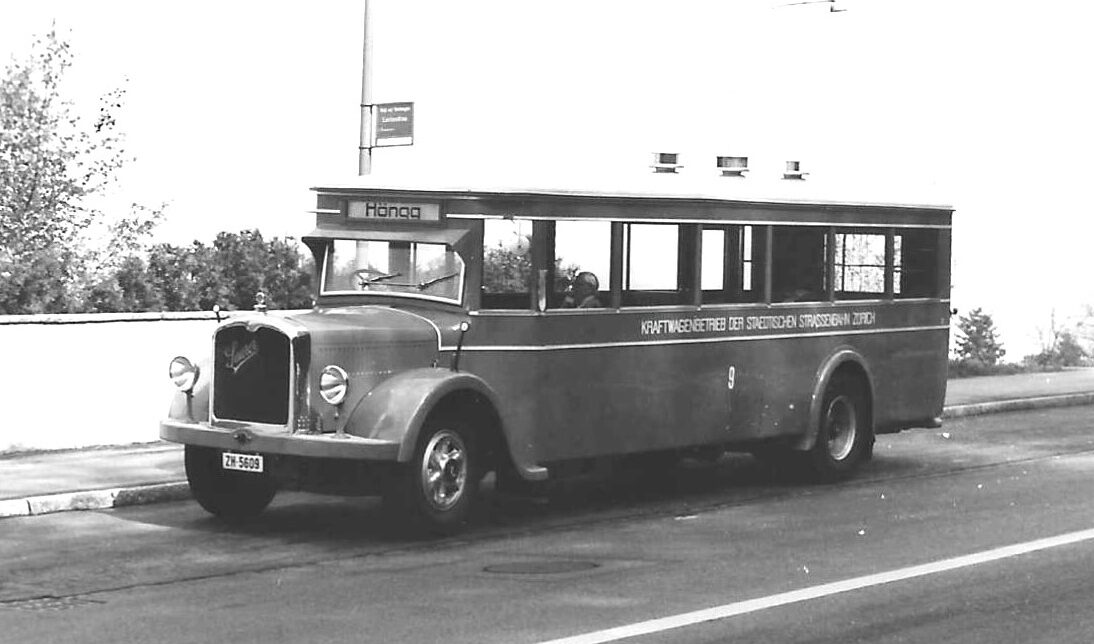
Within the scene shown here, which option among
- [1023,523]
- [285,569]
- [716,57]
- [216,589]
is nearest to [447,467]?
[285,569]

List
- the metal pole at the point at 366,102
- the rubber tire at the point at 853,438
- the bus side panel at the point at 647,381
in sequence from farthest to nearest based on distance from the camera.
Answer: the metal pole at the point at 366,102, the rubber tire at the point at 853,438, the bus side panel at the point at 647,381

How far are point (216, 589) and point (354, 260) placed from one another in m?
3.78

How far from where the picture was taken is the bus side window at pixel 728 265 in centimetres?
1462

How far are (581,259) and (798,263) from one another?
278 cm

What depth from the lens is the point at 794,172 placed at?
1587 cm

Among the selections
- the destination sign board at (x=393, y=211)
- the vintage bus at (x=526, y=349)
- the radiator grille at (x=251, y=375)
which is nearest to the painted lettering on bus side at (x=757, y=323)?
the vintage bus at (x=526, y=349)

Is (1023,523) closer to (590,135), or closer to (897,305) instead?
(897,305)

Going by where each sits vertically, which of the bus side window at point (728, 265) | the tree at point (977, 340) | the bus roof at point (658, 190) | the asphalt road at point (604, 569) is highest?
the bus roof at point (658, 190)

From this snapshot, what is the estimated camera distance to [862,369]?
16281 millimetres

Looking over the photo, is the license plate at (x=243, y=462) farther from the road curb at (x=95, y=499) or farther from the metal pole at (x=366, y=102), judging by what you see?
the metal pole at (x=366, y=102)

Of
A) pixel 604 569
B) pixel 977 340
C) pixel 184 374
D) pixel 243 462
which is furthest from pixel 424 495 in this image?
pixel 977 340

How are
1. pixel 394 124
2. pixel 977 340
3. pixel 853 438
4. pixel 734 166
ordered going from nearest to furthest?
pixel 734 166, pixel 853 438, pixel 394 124, pixel 977 340

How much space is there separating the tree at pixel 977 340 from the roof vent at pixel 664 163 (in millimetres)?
14969

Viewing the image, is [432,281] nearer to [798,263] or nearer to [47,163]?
[798,263]
